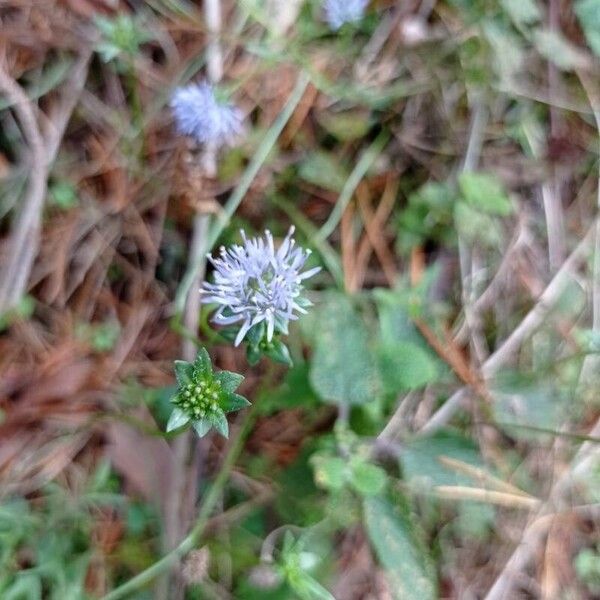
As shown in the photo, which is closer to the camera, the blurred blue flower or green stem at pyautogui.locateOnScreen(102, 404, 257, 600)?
the blurred blue flower

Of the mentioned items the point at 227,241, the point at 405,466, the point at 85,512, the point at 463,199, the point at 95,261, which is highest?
the point at 463,199

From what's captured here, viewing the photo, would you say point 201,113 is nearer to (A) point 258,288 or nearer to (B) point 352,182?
(B) point 352,182

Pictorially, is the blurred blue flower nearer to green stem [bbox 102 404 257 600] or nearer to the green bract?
the green bract

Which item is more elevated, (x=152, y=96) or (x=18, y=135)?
(x=152, y=96)

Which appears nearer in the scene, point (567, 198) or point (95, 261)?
point (95, 261)

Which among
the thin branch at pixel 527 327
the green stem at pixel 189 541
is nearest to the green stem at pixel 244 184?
the green stem at pixel 189 541

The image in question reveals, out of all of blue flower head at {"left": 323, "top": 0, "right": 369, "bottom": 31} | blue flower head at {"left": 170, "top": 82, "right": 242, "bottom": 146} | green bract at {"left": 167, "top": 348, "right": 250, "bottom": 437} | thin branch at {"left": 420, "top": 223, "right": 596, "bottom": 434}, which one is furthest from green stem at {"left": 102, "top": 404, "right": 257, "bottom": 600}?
blue flower head at {"left": 323, "top": 0, "right": 369, "bottom": 31}

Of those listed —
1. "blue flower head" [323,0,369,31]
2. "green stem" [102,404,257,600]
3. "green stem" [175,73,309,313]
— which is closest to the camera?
"green stem" [102,404,257,600]

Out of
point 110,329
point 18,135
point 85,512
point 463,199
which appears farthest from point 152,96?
point 85,512

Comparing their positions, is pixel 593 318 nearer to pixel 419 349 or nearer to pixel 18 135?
pixel 419 349
